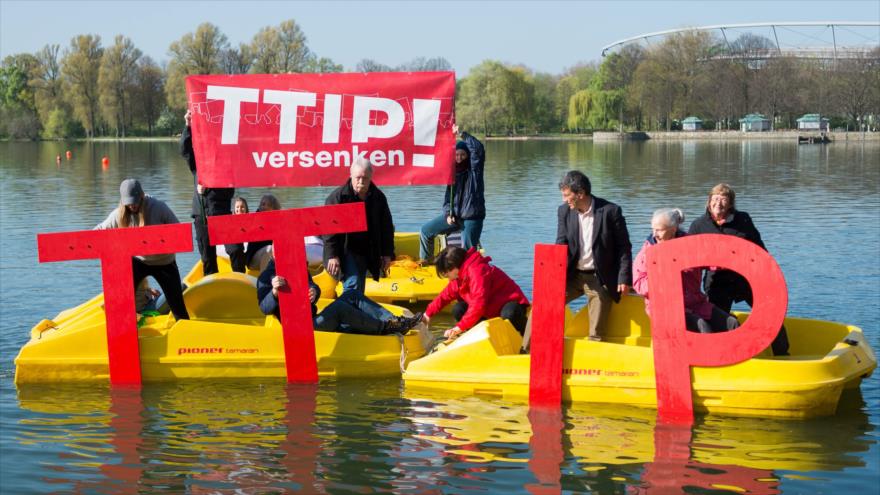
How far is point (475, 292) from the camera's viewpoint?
31.9 ft

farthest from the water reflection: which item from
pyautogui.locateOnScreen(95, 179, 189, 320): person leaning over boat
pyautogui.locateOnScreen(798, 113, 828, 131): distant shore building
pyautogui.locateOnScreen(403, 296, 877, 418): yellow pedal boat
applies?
pyautogui.locateOnScreen(798, 113, 828, 131): distant shore building

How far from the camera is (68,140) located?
111750 mm

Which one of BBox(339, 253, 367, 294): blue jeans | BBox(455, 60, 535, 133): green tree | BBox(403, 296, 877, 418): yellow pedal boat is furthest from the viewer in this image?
BBox(455, 60, 535, 133): green tree

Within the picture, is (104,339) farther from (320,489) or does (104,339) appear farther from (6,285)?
(6,285)

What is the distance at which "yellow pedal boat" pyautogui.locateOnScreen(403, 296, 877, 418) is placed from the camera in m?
8.52

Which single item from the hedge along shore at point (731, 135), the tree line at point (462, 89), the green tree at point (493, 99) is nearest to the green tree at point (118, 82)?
the tree line at point (462, 89)

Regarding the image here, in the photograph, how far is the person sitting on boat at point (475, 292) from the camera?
9727 mm

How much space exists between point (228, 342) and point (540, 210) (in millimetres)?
17301

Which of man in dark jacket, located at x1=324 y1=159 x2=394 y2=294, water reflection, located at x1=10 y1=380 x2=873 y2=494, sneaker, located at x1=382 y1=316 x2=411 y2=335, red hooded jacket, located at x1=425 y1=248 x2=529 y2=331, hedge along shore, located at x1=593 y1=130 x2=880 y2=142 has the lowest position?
water reflection, located at x1=10 y1=380 x2=873 y2=494

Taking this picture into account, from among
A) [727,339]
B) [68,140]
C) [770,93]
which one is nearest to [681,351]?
[727,339]

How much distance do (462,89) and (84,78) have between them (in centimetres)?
4059

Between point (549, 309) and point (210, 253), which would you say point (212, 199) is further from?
point (549, 309)

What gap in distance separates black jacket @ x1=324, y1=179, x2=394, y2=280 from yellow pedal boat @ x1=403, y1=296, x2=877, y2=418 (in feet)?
4.17

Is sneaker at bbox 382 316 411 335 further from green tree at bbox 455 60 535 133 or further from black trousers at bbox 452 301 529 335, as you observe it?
green tree at bbox 455 60 535 133
